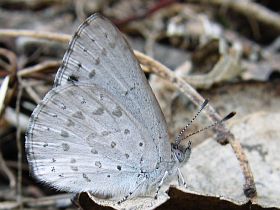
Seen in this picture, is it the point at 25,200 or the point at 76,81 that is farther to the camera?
the point at 25,200

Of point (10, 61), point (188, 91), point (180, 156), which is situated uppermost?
point (10, 61)

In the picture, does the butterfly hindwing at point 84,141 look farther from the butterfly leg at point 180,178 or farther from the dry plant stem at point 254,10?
the dry plant stem at point 254,10

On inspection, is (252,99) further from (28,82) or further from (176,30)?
(28,82)

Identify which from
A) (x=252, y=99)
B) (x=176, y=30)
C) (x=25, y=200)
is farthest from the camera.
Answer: (x=176, y=30)

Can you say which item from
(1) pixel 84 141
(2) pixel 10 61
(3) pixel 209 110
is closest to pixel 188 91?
(3) pixel 209 110

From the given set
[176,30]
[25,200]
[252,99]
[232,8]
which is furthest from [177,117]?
[232,8]

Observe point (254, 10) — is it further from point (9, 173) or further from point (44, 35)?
point (9, 173)
